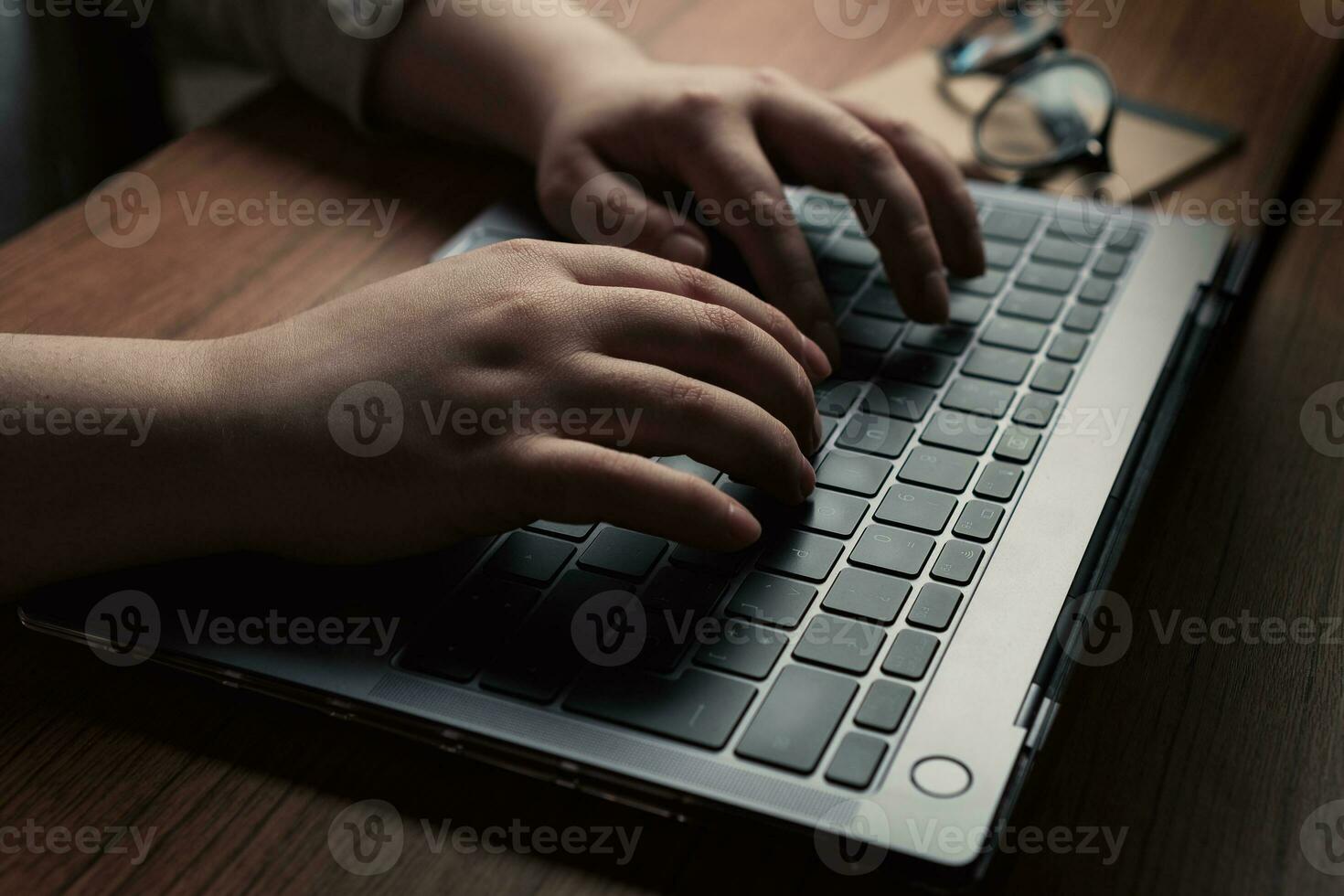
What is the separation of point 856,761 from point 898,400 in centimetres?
22

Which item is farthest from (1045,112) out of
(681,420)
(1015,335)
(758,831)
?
(758,831)

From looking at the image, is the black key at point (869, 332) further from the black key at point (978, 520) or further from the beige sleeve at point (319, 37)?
the beige sleeve at point (319, 37)

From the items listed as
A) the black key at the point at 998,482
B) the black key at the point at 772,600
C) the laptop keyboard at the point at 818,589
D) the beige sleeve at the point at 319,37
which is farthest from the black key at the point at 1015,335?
the beige sleeve at the point at 319,37

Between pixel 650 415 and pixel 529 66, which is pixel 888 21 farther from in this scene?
pixel 650 415

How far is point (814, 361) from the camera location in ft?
1.79

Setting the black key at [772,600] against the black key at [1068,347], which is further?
the black key at [1068,347]

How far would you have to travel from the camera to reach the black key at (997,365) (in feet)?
1.92

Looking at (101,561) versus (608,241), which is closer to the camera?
(101,561)

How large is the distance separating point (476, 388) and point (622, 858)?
19 cm

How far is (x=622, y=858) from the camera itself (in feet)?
1.28

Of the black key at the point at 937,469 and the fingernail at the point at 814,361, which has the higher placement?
the fingernail at the point at 814,361

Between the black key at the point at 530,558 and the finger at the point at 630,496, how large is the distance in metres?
0.03

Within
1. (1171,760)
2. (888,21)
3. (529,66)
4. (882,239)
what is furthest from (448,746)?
(888,21)

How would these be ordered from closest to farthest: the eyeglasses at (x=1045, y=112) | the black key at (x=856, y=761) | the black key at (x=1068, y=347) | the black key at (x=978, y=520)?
the black key at (x=856, y=761)
the black key at (x=978, y=520)
the black key at (x=1068, y=347)
the eyeglasses at (x=1045, y=112)
